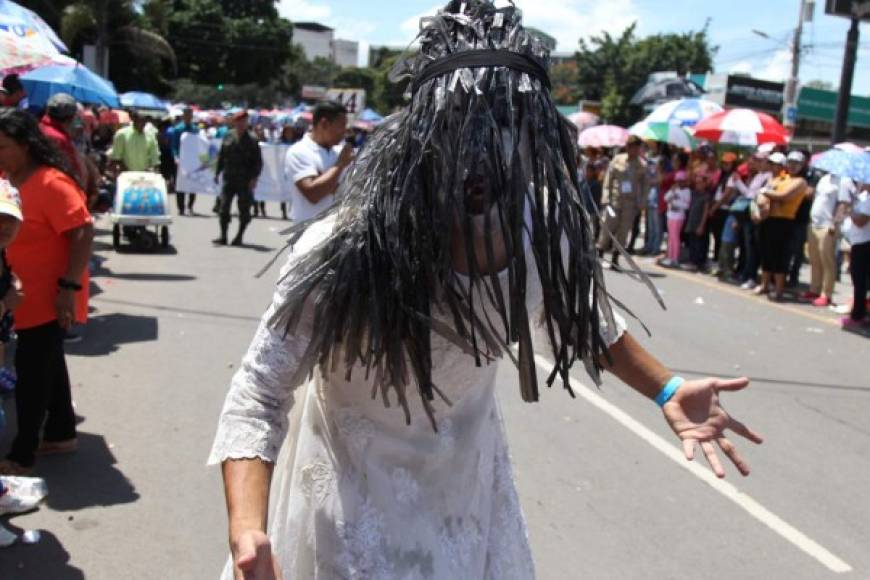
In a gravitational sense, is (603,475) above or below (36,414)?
below

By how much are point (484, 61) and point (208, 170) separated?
672 inches

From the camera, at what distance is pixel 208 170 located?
59.2ft

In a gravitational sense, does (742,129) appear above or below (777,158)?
above

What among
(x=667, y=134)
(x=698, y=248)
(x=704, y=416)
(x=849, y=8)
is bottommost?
(x=698, y=248)

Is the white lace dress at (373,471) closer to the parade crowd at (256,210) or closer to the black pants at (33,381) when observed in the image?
the parade crowd at (256,210)

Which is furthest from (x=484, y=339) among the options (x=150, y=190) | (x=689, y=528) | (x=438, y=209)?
(x=150, y=190)

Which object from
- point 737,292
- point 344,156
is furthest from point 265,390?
point 737,292

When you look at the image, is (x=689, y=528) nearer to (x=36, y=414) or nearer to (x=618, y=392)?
(x=618, y=392)

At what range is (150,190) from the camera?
11.6m

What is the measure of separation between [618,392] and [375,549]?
4964 millimetres

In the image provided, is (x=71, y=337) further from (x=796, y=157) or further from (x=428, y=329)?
(x=796, y=157)

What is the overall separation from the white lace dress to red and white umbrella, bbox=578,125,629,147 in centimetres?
1491

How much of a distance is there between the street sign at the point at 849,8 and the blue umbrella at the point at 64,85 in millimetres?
13142

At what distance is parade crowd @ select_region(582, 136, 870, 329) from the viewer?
10461mm
